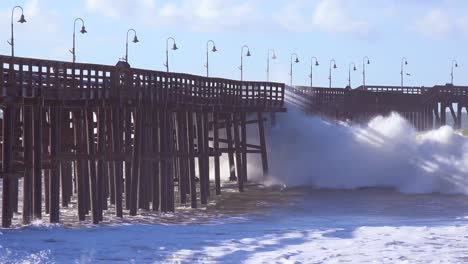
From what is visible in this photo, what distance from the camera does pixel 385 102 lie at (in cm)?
6038

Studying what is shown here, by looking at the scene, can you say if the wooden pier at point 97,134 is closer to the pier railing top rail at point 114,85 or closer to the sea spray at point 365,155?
the pier railing top rail at point 114,85

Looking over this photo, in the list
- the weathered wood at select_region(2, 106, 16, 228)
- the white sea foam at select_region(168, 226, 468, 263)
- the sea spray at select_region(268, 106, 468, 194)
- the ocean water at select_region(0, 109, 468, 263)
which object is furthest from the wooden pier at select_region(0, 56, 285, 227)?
the sea spray at select_region(268, 106, 468, 194)

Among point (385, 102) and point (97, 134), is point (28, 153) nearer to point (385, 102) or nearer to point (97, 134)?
point (97, 134)

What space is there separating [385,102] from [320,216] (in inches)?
1253

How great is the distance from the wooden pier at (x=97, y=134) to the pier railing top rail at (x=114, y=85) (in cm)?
3

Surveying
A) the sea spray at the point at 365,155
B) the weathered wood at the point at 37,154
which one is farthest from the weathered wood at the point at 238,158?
the weathered wood at the point at 37,154

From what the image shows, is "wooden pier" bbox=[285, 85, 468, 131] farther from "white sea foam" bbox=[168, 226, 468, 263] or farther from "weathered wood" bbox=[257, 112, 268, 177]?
Result: "white sea foam" bbox=[168, 226, 468, 263]

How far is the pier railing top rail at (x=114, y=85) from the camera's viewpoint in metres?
23.5

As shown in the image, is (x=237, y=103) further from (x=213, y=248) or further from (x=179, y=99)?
(x=213, y=248)

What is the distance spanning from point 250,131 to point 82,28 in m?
17.0

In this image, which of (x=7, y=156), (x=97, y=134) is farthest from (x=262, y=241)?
(x=97, y=134)

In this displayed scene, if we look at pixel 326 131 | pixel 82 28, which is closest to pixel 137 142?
pixel 82 28

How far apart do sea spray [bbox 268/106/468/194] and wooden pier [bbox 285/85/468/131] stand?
84.6 inches

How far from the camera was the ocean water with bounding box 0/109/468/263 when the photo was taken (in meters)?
20.1
